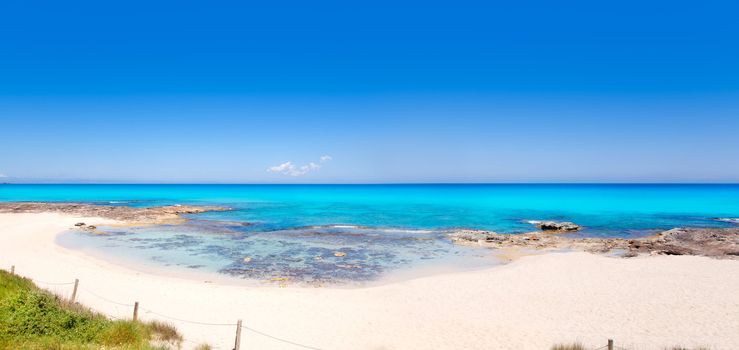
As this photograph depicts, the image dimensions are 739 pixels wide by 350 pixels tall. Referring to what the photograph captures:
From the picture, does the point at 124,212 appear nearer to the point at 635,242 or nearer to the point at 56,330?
the point at 56,330

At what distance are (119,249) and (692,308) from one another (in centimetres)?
3893

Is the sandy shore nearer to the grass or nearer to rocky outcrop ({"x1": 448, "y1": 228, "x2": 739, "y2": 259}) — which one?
the grass

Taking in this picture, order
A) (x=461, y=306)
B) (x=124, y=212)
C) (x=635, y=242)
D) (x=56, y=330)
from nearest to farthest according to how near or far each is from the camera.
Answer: (x=56, y=330)
(x=461, y=306)
(x=635, y=242)
(x=124, y=212)

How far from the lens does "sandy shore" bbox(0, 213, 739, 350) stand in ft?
49.2

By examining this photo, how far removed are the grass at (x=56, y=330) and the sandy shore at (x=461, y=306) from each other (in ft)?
8.44

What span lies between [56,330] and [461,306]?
15.4 metres

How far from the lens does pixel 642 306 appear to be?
18812mm

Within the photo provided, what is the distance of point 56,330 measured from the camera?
10883mm

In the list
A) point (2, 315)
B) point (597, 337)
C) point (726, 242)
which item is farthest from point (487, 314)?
point (726, 242)

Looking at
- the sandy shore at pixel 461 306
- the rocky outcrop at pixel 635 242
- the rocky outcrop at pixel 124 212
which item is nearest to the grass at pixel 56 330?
the sandy shore at pixel 461 306

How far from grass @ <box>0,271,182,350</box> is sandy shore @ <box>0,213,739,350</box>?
2.57 meters

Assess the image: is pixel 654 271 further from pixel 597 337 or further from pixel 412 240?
pixel 412 240

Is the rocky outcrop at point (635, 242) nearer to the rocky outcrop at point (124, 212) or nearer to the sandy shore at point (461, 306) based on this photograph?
Result: the sandy shore at point (461, 306)

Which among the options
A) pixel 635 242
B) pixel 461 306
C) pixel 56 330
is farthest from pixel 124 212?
pixel 635 242
